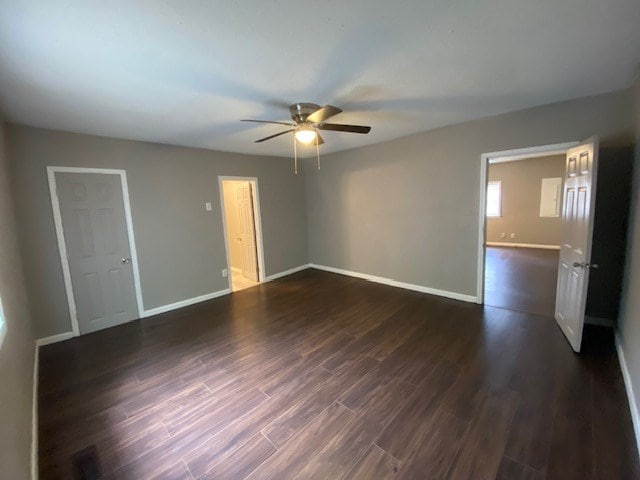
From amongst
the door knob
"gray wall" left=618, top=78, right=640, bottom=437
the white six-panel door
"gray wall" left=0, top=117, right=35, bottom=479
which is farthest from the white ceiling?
the door knob

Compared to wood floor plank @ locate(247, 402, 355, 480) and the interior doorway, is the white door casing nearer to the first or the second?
wood floor plank @ locate(247, 402, 355, 480)

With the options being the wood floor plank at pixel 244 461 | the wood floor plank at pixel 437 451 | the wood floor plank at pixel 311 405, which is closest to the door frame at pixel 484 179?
the wood floor plank at pixel 311 405

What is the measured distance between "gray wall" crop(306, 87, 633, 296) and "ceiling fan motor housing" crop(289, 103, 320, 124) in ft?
7.28

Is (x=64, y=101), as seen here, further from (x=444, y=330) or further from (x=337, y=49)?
(x=444, y=330)

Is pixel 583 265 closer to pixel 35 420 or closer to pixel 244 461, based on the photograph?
pixel 244 461

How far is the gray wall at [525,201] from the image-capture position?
6.93 metres

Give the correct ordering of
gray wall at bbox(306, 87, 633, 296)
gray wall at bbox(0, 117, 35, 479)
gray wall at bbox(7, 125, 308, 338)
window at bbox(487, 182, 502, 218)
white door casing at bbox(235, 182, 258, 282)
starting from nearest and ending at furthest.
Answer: gray wall at bbox(0, 117, 35, 479), gray wall at bbox(306, 87, 633, 296), gray wall at bbox(7, 125, 308, 338), white door casing at bbox(235, 182, 258, 282), window at bbox(487, 182, 502, 218)

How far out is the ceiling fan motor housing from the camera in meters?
2.46

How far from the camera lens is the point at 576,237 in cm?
261

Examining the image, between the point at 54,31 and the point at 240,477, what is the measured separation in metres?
2.67

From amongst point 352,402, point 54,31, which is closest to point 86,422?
point 352,402

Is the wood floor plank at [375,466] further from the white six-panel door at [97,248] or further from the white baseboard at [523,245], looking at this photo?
the white baseboard at [523,245]

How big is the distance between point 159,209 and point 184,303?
151 cm

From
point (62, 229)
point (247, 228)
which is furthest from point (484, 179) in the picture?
point (62, 229)
